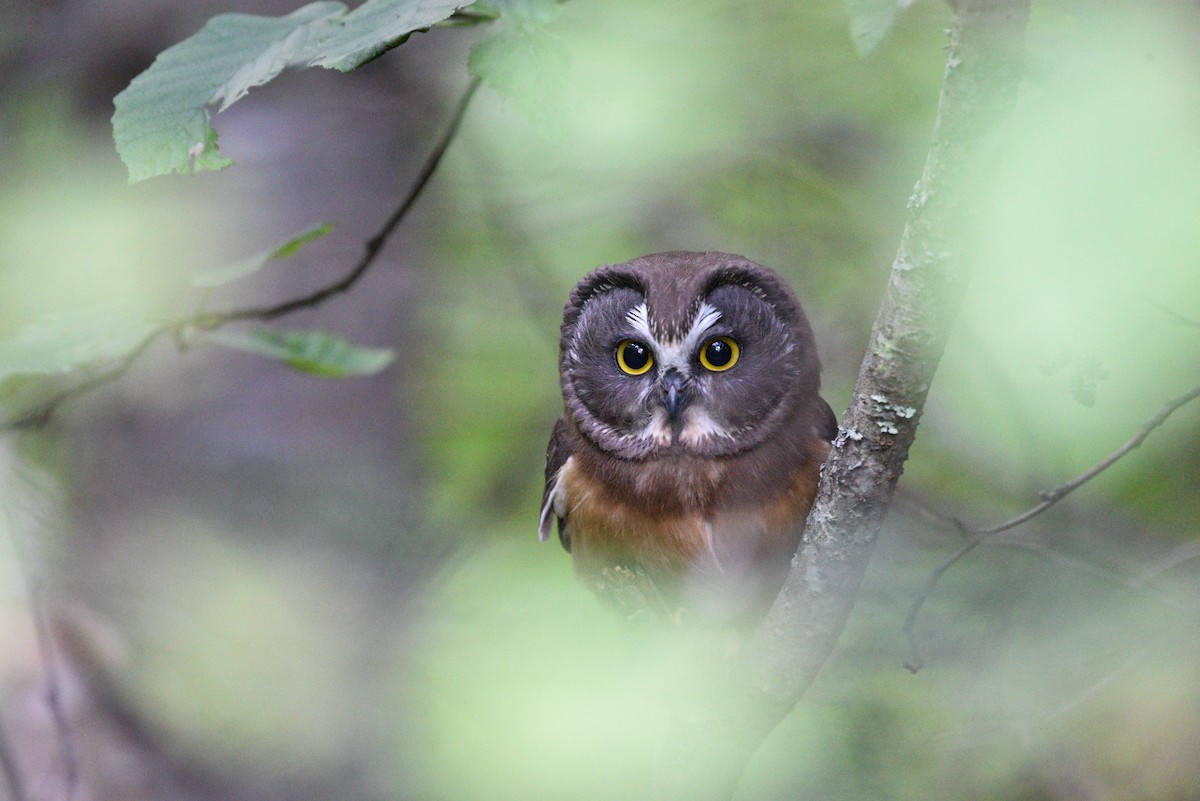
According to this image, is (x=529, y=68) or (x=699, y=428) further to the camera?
(x=699, y=428)

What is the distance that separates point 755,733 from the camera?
62.6 inches

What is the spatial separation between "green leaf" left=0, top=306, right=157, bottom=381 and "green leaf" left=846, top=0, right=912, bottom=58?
1.31 meters

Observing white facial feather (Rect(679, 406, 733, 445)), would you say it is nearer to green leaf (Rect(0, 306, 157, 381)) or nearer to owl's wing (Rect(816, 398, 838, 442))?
owl's wing (Rect(816, 398, 838, 442))

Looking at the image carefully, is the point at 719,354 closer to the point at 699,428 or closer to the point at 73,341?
the point at 699,428

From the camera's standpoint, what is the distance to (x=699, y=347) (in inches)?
73.3

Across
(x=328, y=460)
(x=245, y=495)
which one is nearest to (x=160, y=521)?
(x=245, y=495)

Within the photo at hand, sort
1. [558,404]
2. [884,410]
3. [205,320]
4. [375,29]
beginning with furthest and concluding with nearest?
[558,404] < [205,320] < [884,410] < [375,29]

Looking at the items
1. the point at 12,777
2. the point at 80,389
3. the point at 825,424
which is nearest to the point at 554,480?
the point at 825,424

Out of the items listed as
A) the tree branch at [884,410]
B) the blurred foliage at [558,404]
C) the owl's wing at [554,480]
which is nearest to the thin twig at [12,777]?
the blurred foliage at [558,404]

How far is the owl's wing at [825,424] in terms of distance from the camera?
191 centimetres

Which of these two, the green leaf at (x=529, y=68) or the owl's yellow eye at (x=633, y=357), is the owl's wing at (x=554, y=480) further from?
the green leaf at (x=529, y=68)

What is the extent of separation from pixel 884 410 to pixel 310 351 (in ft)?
3.75

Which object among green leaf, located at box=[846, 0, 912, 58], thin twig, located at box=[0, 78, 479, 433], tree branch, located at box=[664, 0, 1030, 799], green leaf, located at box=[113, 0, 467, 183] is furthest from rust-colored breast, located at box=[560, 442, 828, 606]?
green leaf, located at box=[113, 0, 467, 183]

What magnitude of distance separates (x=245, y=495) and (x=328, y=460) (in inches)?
13.0
